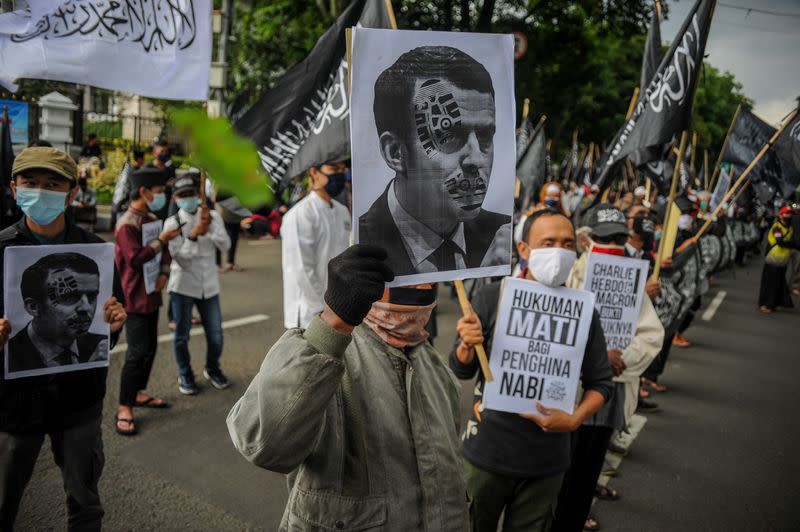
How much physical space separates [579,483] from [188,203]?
3416 mm

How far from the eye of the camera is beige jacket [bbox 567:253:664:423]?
3328 mm

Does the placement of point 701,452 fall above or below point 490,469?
below

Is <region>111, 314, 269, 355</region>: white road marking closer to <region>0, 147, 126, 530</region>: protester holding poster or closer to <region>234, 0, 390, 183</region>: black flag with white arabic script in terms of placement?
<region>0, 147, 126, 530</region>: protester holding poster

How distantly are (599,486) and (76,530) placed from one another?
10.7 feet

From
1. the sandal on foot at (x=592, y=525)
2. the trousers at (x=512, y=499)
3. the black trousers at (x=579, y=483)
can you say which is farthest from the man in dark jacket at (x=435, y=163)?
the sandal on foot at (x=592, y=525)

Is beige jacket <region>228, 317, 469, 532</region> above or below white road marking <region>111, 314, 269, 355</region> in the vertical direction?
above

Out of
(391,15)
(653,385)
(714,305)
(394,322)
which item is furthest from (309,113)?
(714,305)

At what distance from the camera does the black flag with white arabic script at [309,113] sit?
3143 millimetres

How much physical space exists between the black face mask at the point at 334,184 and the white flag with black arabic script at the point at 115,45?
1.86m

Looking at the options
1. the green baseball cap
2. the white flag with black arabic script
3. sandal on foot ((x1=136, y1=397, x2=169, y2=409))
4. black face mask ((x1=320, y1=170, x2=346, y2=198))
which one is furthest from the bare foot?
the white flag with black arabic script

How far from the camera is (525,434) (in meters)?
2.52

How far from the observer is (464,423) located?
17.0ft

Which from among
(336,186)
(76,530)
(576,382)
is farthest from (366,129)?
(336,186)

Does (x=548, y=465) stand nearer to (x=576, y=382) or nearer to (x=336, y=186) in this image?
(x=576, y=382)
